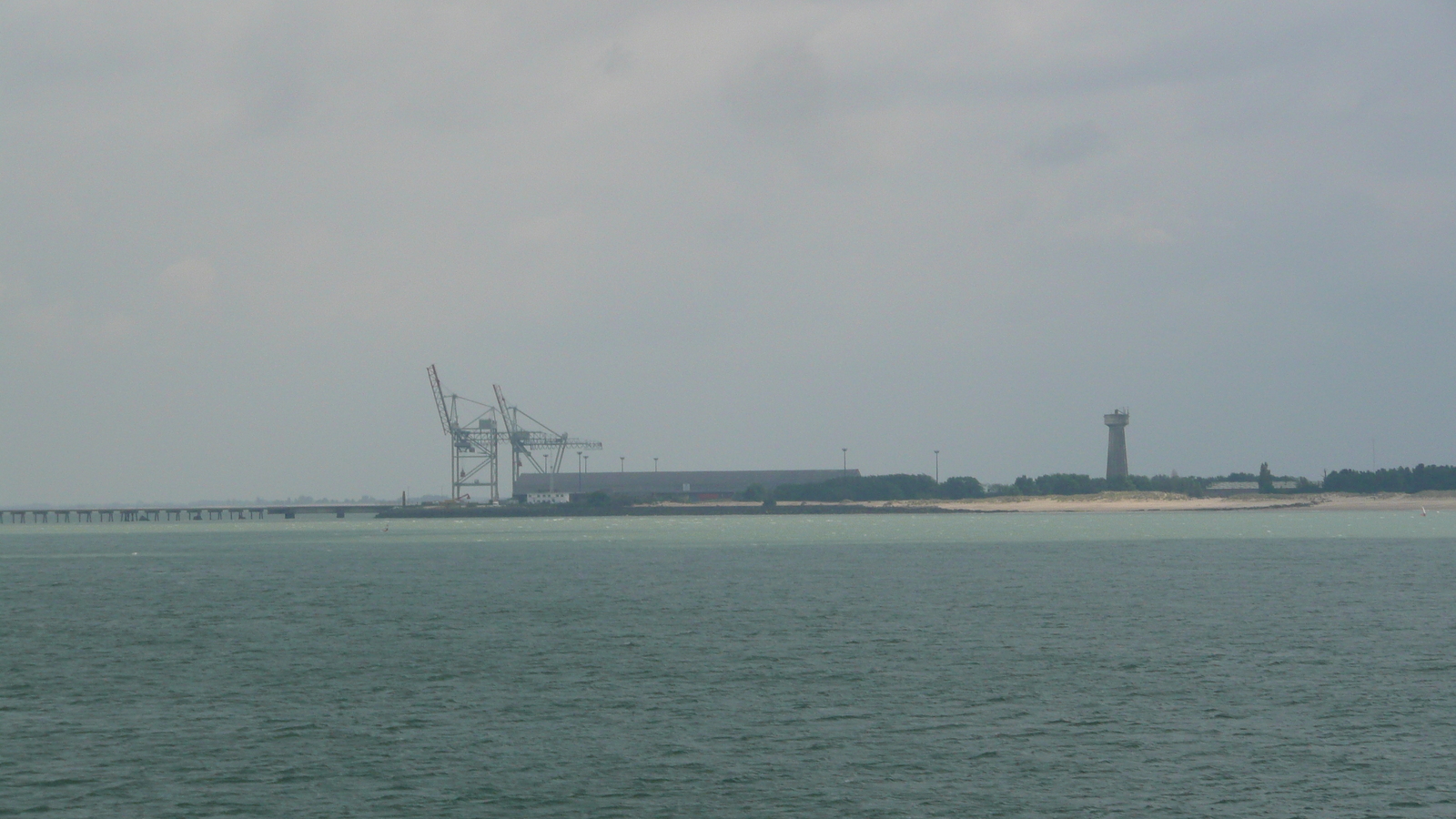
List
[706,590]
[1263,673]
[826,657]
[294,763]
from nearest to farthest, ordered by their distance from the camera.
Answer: [294,763] < [1263,673] < [826,657] < [706,590]

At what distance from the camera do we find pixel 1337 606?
184 ft

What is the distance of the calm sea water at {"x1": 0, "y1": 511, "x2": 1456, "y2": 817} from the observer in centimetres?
2397

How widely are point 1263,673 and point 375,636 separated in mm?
29315

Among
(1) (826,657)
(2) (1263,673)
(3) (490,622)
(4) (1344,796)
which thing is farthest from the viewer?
(3) (490,622)

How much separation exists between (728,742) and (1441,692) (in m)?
17.7

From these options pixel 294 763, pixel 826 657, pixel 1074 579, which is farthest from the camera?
pixel 1074 579

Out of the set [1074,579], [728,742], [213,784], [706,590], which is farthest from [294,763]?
[1074,579]

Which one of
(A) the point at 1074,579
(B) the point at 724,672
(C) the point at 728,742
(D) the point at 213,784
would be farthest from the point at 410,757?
(A) the point at 1074,579

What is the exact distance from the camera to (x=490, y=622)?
174 ft

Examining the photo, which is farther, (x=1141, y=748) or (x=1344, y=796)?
(x=1141, y=748)

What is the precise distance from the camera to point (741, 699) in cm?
3356

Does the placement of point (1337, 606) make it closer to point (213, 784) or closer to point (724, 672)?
point (724, 672)

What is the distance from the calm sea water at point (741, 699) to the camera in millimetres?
23969

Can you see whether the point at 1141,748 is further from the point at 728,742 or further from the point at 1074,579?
the point at 1074,579
